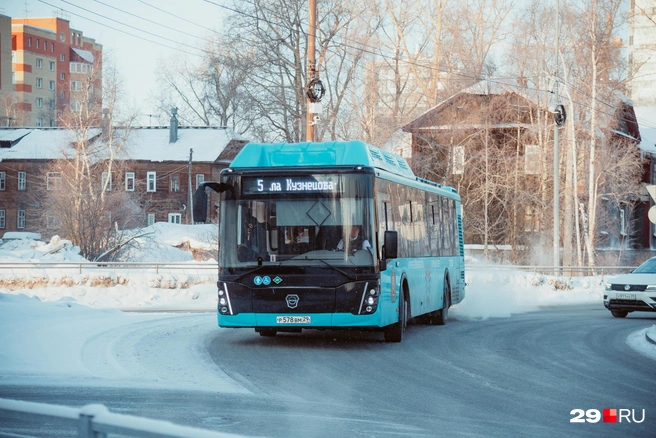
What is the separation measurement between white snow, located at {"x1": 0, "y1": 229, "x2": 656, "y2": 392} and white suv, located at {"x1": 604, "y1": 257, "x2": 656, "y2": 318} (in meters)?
2.60

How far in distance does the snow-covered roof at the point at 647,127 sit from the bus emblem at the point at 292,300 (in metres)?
61.0

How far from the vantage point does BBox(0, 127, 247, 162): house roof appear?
254 ft

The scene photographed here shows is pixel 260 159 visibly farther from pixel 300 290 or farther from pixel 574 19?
pixel 574 19

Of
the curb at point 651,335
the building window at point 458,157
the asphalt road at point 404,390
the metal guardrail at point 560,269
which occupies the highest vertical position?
the building window at point 458,157

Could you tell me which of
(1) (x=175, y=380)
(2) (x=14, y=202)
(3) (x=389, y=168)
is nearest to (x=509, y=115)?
(3) (x=389, y=168)

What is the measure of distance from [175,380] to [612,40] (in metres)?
41.7

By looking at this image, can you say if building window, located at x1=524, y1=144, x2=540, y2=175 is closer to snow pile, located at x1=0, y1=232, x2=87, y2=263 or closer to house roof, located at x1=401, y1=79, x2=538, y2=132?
house roof, located at x1=401, y1=79, x2=538, y2=132

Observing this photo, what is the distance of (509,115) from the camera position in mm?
52125

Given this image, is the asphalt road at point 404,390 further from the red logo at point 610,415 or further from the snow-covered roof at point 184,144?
the snow-covered roof at point 184,144

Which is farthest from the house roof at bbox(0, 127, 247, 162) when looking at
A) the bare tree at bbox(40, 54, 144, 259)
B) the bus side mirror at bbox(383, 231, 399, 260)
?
the bus side mirror at bbox(383, 231, 399, 260)

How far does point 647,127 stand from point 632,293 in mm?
56993

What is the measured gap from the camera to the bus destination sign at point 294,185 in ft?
49.4

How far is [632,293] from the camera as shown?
24.0m

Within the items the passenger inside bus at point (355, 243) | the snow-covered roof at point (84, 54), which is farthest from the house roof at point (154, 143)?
the passenger inside bus at point (355, 243)
